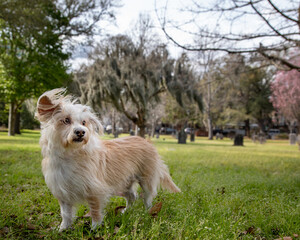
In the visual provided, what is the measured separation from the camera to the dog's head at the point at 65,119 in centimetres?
266

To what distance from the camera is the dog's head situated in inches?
105

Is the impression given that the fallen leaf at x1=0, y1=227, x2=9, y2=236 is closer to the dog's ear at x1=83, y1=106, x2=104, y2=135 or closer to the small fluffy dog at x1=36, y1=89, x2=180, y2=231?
the small fluffy dog at x1=36, y1=89, x2=180, y2=231

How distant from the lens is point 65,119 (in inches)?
110

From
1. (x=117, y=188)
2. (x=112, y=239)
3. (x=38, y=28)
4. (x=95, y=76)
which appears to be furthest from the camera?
(x=95, y=76)

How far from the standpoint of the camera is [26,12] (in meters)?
7.47

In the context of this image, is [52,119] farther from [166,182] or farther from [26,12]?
[26,12]

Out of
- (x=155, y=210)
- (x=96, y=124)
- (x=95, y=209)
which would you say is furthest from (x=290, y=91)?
(x=95, y=209)

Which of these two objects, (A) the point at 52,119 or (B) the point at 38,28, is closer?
(A) the point at 52,119

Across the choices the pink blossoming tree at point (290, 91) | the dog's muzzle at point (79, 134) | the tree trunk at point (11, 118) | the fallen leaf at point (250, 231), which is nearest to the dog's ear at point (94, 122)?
the dog's muzzle at point (79, 134)

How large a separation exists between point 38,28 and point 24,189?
6.30 metres

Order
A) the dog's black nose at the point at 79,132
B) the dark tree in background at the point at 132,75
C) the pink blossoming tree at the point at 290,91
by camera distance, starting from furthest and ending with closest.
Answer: the pink blossoming tree at the point at 290,91
the dark tree in background at the point at 132,75
the dog's black nose at the point at 79,132

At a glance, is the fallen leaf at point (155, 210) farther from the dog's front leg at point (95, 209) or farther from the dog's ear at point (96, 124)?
the dog's ear at point (96, 124)

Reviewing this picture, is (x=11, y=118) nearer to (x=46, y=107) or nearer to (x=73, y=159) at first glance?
(x=46, y=107)

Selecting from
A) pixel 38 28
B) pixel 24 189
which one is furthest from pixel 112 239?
pixel 38 28
